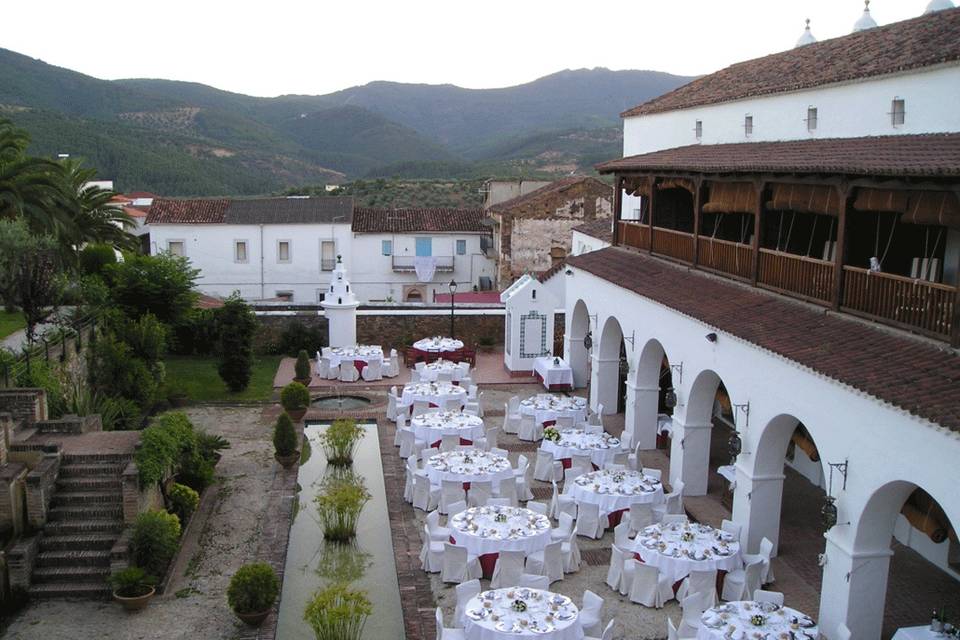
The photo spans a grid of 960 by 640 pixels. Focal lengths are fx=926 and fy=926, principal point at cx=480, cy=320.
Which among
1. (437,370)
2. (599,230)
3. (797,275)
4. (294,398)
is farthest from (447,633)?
(599,230)

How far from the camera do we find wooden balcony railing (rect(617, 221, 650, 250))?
2153 centimetres

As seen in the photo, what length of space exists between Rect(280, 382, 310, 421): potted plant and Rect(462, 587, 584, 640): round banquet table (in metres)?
11.8

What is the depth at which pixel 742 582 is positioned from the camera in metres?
12.5

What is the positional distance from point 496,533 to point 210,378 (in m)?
15.6

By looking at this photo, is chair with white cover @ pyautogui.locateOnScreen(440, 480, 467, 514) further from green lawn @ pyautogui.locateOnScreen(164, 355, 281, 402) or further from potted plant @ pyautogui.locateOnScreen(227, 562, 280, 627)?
green lawn @ pyautogui.locateOnScreen(164, 355, 281, 402)

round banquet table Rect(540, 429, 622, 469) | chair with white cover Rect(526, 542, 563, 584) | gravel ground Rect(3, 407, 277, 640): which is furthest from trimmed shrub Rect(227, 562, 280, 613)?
round banquet table Rect(540, 429, 622, 469)

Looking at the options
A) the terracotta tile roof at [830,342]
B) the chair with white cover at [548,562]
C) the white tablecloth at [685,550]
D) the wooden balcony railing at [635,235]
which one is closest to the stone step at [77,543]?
the chair with white cover at [548,562]

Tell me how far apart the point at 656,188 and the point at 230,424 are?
1130 cm

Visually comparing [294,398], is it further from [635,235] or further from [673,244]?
[673,244]

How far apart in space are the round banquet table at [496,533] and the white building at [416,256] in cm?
3032

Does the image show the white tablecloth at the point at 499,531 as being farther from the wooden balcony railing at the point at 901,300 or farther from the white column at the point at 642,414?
the white column at the point at 642,414

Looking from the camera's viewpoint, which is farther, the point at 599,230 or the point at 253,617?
the point at 599,230

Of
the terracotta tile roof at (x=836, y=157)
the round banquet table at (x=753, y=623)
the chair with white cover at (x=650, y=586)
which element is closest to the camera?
the round banquet table at (x=753, y=623)

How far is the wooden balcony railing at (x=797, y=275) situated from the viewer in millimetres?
13484
